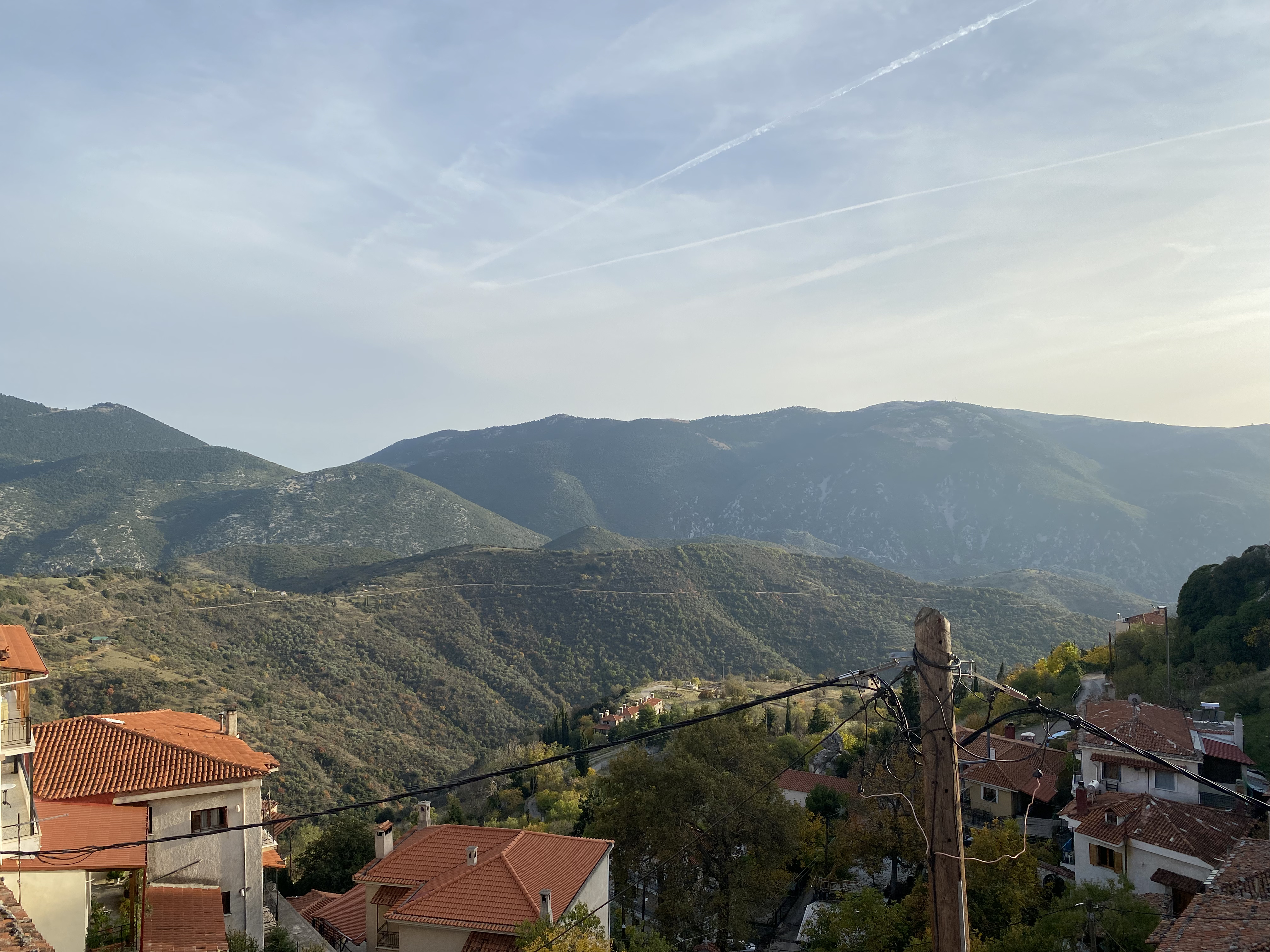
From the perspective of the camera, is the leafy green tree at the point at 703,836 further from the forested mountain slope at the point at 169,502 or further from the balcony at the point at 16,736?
the forested mountain slope at the point at 169,502

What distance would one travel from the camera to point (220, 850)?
17109 mm

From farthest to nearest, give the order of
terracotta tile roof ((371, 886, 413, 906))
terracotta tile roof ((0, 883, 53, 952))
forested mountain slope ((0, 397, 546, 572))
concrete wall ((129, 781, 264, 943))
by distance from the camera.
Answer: forested mountain slope ((0, 397, 546, 572)), terracotta tile roof ((371, 886, 413, 906)), concrete wall ((129, 781, 264, 943)), terracotta tile roof ((0, 883, 53, 952))

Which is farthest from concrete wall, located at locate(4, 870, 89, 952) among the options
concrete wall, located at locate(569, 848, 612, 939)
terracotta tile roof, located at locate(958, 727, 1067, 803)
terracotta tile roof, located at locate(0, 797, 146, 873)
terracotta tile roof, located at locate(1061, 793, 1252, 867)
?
terracotta tile roof, located at locate(958, 727, 1067, 803)

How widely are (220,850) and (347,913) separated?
329 inches

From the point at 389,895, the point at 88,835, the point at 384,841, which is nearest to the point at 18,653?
the point at 88,835

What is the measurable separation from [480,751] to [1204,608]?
4661cm

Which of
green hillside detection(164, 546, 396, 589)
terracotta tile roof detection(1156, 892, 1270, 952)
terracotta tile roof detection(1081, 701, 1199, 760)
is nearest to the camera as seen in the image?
terracotta tile roof detection(1156, 892, 1270, 952)

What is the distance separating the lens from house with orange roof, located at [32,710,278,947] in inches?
625

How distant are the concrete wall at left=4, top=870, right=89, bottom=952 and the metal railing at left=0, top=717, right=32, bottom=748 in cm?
198

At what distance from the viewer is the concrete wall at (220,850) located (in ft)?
53.8

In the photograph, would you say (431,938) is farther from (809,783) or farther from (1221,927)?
(809,783)

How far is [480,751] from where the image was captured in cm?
5762

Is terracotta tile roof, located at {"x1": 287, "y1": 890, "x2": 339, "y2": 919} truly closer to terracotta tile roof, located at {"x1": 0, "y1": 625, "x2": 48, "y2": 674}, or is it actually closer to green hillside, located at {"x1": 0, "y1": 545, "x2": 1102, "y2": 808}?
terracotta tile roof, located at {"x1": 0, "y1": 625, "x2": 48, "y2": 674}

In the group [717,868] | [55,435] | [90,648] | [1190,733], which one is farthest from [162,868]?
[55,435]
